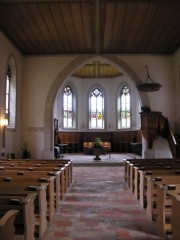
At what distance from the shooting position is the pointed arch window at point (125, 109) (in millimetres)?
18281

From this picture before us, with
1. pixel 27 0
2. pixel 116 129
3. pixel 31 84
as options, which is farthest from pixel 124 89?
pixel 27 0

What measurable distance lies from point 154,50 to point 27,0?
6447 millimetres

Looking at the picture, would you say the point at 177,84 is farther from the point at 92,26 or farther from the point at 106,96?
the point at 106,96

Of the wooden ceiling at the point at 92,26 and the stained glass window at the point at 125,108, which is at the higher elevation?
the wooden ceiling at the point at 92,26

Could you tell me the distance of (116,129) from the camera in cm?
1859

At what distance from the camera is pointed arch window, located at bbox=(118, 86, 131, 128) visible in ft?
60.0

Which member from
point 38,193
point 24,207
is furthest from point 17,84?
point 24,207

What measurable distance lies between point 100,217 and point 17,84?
902 centimetres

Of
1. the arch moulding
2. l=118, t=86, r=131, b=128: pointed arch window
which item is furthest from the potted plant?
l=118, t=86, r=131, b=128: pointed arch window

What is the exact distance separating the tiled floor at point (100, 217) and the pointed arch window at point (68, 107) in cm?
1208

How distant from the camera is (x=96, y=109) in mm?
19203

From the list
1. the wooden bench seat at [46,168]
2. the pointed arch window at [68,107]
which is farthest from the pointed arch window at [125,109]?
the wooden bench seat at [46,168]

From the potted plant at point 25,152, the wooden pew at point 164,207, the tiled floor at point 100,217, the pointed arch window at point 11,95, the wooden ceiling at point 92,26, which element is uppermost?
the wooden ceiling at point 92,26

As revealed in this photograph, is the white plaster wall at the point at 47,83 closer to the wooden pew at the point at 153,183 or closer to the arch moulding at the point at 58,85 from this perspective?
the arch moulding at the point at 58,85
